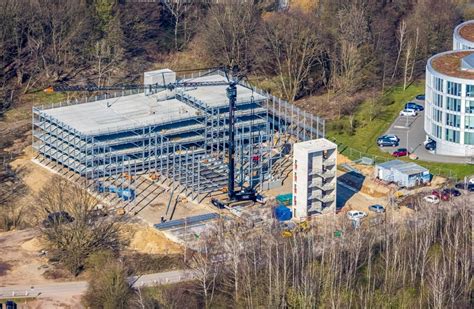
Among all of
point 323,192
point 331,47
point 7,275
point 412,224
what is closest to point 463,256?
point 412,224

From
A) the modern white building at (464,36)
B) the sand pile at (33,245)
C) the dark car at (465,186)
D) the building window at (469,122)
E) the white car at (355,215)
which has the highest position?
the modern white building at (464,36)

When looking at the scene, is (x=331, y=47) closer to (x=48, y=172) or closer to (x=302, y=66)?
(x=302, y=66)

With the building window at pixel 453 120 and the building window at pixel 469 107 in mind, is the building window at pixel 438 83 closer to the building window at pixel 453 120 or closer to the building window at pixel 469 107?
the building window at pixel 453 120

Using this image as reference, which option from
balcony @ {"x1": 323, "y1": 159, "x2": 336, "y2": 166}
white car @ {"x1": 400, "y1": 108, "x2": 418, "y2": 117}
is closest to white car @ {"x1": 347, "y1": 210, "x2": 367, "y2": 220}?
balcony @ {"x1": 323, "y1": 159, "x2": 336, "y2": 166}

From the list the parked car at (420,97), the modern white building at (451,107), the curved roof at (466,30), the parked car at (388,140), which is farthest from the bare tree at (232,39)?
the modern white building at (451,107)

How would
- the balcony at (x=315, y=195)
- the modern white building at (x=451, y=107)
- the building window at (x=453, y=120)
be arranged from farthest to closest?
1. the building window at (x=453, y=120)
2. the modern white building at (x=451, y=107)
3. the balcony at (x=315, y=195)

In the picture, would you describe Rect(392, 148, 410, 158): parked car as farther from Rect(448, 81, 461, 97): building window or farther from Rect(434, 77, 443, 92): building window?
Rect(448, 81, 461, 97): building window
